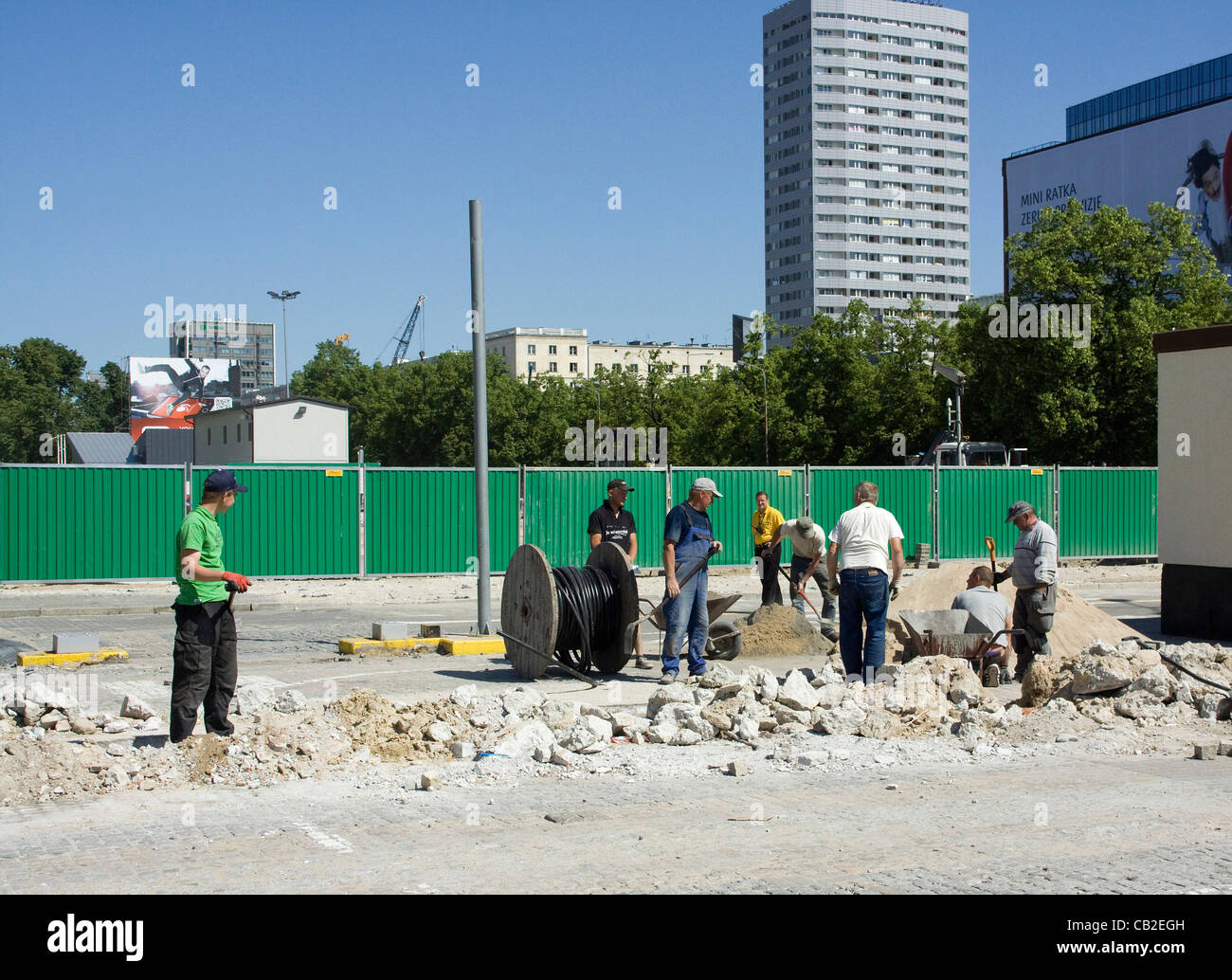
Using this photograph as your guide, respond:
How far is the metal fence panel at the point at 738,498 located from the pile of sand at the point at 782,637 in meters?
12.4

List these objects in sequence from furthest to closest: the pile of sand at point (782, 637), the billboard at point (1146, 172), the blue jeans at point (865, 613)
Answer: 1. the billboard at point (1146, 172)
2. the pile of sand at point (782, 637)
3. the blue jeans at point (865, 613)

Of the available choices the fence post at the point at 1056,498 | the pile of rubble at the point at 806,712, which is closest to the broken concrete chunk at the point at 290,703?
the pile of rubble at the point at 806,712

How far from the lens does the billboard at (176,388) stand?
110 metres

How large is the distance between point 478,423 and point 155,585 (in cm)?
1058

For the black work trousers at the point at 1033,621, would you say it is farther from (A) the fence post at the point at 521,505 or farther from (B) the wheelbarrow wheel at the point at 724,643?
(A) the fence post at the point at 521,505

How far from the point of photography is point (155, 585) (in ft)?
74.7

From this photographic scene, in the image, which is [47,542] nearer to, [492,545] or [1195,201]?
[492,545]

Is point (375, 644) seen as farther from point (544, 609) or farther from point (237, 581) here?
point (237, 581)

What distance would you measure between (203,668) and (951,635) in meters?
6.53

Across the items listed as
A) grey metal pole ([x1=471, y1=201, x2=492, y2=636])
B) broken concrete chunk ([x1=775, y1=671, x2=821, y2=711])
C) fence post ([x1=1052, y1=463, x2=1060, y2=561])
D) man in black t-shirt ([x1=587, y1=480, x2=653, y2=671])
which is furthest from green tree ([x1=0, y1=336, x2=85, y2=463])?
broken concrete chunk ([x1=775, y1=671, x2=821, y2=711])

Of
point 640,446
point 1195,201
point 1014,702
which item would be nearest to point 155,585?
point 1014,702

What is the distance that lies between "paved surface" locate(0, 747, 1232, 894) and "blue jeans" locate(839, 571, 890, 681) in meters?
2.23

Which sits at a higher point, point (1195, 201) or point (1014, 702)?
point (1195, 201)

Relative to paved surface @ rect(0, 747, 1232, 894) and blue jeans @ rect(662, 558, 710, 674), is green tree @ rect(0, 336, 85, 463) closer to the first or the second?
blue jeans @ rect(662, 558, 710, 674)
